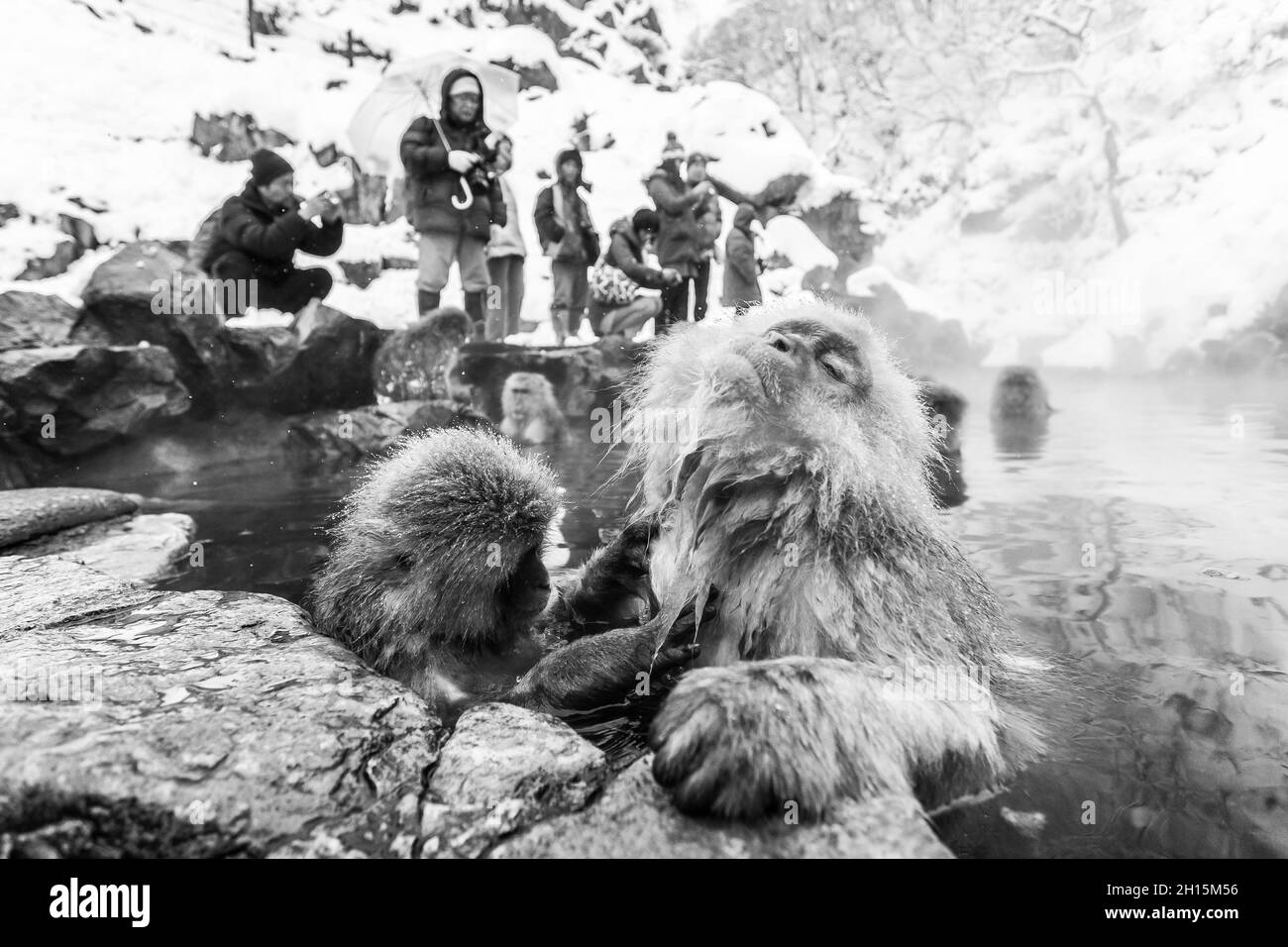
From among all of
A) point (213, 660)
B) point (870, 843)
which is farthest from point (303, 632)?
point (870, 843)

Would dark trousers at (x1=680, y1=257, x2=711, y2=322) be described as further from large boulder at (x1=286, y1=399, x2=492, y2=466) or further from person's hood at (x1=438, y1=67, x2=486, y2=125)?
large boulder at (x1=286, y1=399, x2=492, y2=466)

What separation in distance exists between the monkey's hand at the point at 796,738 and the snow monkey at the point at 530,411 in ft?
18.7

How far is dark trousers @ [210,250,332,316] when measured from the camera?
6418 mm

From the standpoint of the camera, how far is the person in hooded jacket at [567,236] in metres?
8.00

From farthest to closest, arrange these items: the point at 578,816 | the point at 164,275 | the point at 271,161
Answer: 1. the point at 164,275
2. the point at 271,161
3. the point at 578,816

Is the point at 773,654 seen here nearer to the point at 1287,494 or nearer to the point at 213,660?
the point at 213,660

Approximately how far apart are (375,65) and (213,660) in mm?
26093

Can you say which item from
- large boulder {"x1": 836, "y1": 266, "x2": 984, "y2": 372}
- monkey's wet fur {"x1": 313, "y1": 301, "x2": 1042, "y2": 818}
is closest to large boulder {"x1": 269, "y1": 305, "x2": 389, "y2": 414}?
monkey's wet fur {"x1": 313, "y1": 301, "x2": 1042, "y2": 818}

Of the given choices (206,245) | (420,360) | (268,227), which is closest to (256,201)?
(268,227)

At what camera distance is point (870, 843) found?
1.18 metres

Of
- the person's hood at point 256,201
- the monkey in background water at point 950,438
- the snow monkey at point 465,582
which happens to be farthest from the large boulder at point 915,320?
the snow monkey at point 465,582

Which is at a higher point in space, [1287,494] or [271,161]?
[271,161]

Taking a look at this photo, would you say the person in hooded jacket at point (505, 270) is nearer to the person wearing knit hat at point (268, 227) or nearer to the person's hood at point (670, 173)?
the person's hood at point (670, 173)

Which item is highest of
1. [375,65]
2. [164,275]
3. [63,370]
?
[375,65]
